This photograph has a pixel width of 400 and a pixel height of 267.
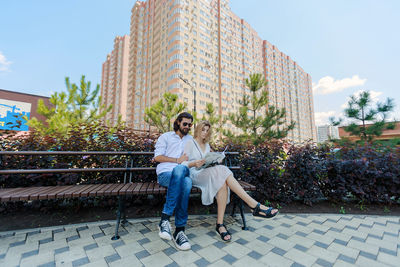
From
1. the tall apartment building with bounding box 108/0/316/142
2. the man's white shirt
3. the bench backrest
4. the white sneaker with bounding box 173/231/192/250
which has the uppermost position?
the tall apartment building with bounding box 108/0/316/142

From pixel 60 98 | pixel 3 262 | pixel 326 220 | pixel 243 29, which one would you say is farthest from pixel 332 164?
pixel 243 29

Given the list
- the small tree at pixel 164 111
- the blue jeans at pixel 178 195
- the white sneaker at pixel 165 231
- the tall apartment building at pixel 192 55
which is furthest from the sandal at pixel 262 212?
the tall apartment building at pixel 192 55

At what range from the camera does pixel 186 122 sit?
2371mm

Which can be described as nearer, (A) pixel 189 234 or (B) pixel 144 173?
(A) pixel 189 234

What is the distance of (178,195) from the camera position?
1948mm

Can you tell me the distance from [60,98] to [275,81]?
75.8 meters

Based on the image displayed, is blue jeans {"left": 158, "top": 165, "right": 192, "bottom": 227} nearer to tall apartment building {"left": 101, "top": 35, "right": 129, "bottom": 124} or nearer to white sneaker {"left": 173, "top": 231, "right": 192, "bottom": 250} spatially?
white sneaker {"left": 173, "top": 231, "right": 192, "bottom": 250}

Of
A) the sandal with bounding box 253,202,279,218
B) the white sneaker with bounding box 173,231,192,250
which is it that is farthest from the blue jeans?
the sandal with bounding box 253,202,279,218

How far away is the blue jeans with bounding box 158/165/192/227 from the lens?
1917mm

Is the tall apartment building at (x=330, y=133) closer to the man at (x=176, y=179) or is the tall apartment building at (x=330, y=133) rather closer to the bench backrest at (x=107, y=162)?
the man at (x=176, y=179)

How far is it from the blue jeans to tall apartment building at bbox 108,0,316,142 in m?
33.6

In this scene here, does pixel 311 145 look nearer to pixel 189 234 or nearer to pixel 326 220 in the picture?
pixel 326 220

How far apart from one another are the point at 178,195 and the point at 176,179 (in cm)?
19

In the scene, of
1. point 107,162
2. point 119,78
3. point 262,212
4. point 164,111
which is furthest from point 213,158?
point 119,78
